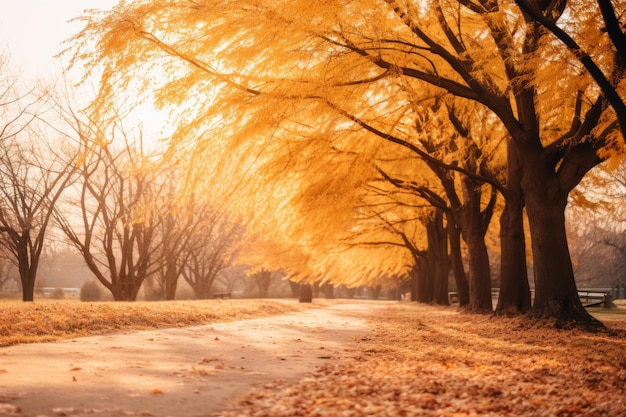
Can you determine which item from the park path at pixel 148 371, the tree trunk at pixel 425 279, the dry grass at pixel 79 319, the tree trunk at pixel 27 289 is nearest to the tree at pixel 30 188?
the tree trunk at pixel 27 289

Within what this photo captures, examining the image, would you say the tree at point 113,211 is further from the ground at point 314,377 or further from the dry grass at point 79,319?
the ground at point 314,377

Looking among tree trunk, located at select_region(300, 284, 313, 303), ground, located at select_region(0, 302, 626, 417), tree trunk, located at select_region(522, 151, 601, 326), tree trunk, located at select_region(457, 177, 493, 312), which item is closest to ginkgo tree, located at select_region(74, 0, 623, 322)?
tree trunk, located at select_region(522, 151, 601, 326)

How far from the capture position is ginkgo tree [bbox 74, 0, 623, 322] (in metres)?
8.82

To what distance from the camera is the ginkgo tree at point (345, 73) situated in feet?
28.9

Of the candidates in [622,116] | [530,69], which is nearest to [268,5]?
[530,69]

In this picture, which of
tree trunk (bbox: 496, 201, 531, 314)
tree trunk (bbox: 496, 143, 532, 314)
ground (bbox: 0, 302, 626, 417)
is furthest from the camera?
tree trunk (bbox: 496, 201, 531, 314)

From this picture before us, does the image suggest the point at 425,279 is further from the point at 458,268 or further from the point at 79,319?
the point at 79,319

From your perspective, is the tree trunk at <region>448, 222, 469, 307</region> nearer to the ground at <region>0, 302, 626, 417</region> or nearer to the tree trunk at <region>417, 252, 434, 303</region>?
the tree trunk at <region>417, 252, 434, 303</region>

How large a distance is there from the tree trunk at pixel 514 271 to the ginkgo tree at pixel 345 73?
2118mm

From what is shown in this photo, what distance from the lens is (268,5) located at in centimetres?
873

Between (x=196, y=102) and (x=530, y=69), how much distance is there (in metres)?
5.46

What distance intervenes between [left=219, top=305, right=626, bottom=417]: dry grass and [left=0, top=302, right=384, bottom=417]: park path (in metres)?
0.37

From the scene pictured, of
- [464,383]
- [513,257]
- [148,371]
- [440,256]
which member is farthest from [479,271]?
[148,371]

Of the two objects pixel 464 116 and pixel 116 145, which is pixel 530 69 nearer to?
pixel 464 116
